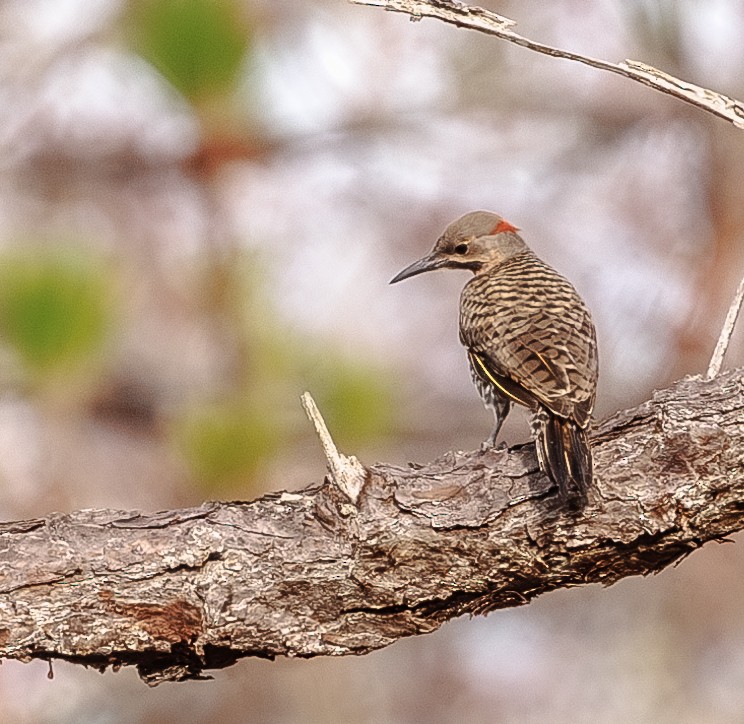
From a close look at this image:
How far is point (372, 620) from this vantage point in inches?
148

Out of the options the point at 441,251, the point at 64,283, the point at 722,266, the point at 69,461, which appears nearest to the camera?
the point at 64,283

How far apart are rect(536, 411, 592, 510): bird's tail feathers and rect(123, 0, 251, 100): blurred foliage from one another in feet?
10.8

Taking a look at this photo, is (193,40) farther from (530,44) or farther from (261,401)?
(530,44)

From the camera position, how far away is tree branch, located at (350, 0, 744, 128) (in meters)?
3.61

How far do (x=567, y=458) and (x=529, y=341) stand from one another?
1026mm

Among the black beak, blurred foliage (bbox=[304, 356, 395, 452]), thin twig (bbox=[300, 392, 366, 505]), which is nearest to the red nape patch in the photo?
the black beak

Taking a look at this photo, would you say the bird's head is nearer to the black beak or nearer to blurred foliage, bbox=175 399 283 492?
the black beak

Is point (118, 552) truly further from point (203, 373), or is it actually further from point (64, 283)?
point (203, 373)

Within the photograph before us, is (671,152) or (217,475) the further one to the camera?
(671,152)

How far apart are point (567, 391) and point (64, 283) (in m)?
2.40

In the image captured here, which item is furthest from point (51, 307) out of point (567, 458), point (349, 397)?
point (567, 458)

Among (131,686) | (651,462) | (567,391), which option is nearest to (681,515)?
(651,462)

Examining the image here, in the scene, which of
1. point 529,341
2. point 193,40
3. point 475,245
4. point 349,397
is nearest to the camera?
point 529,341

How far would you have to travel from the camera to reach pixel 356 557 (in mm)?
3680
